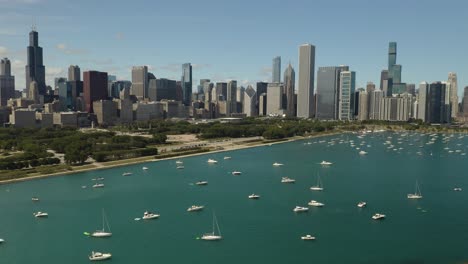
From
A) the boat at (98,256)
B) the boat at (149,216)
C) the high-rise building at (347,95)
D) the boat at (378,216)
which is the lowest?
the boat at (98,256)

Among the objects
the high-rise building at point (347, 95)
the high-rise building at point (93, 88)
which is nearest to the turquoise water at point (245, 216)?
the high-rise building at point (93, 88)

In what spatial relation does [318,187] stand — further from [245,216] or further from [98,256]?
[98,256]

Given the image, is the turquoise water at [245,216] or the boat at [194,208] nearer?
the turquoise water at [245,216]

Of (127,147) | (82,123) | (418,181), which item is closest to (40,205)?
(127,147)

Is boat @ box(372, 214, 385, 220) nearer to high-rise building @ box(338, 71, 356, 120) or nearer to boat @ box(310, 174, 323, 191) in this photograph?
boat @ box(310, 174, 323, 191)

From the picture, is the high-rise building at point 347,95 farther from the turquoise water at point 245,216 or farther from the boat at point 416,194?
the boat at point 416,194

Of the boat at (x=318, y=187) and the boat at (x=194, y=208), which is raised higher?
the boat at (x=318, y=187)
